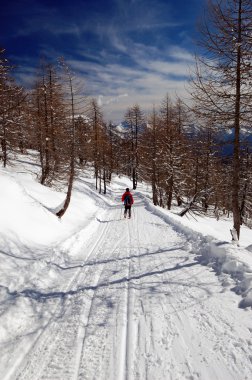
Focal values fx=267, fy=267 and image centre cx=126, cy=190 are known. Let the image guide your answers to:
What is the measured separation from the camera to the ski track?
12.0 feet

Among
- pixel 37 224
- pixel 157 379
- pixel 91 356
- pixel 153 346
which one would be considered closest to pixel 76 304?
pixel 91 356

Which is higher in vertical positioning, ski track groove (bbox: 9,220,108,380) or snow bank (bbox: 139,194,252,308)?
snow bank (bbox: 139,194,252,308)

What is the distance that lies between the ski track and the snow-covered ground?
2 centimetres

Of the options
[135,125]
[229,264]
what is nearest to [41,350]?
[229,264]

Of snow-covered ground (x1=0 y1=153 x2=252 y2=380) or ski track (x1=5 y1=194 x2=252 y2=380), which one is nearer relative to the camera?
ski track (x1=5 y1=194 x2=252 y2=380)

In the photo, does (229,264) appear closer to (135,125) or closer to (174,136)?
(174,136)

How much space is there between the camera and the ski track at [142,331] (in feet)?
12.0

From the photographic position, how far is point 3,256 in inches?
322

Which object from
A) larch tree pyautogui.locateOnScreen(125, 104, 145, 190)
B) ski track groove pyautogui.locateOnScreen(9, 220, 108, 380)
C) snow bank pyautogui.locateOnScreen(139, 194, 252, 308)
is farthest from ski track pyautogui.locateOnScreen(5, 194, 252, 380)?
larch tree pyautogui.locateOnScreen(125, 104, 145, 190)

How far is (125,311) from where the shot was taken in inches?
209

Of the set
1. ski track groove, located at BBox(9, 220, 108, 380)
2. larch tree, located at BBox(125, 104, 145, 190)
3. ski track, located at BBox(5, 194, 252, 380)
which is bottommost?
ski track groove, located at BBox(9, 220, 108, 380)

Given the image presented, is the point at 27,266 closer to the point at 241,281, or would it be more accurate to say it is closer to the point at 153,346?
the point at 153,346

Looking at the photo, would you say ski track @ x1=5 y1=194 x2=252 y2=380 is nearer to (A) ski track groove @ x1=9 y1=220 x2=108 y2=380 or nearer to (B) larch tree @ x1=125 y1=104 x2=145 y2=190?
(A) ski track groove @ x1=9 y1=220 x2=108 y2=380

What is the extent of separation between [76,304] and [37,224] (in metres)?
7.67
